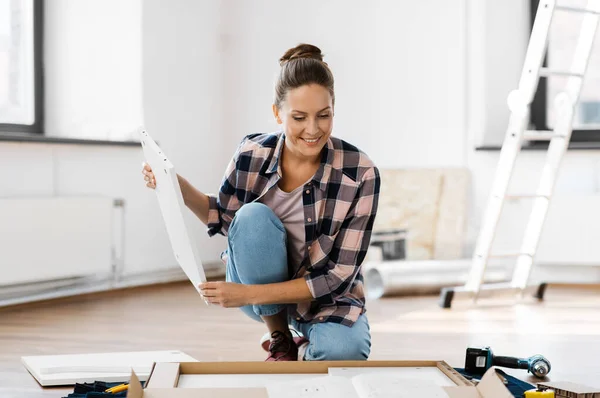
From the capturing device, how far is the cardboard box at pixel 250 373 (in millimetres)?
1314

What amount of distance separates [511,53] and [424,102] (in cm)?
54

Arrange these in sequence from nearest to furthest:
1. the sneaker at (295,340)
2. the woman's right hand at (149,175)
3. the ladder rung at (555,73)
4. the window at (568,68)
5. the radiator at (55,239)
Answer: the woman's right hand at (149,175), the sneaker at (295,340), the radiator at (55,239), the ladder rung at (555,73), the window at (568,68)

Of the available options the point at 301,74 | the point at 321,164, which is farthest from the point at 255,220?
the point at 301,74

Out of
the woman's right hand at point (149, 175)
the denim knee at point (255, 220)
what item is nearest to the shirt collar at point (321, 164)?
the denim knee at point (255, 220)

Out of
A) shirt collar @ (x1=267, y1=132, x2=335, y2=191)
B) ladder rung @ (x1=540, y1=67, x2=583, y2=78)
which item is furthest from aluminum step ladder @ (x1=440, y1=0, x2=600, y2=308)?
shirt collar @ (x1=267, y1=132, x2=335, y2=191)

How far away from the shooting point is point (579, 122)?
451cm

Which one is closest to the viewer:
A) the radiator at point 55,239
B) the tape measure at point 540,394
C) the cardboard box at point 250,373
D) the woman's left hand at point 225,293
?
the cardboard box at point 250,373

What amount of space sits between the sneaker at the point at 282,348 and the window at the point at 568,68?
2.91 meters

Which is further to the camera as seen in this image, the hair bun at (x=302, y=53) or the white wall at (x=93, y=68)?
the white wall at (x=93, y=68)

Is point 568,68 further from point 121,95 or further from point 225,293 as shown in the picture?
point 225,293

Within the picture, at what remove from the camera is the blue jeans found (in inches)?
77.3

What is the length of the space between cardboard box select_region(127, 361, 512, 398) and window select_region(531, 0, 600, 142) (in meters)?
3.22

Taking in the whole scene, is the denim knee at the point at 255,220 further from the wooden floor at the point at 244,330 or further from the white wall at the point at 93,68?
the white wall at the point at 93,68

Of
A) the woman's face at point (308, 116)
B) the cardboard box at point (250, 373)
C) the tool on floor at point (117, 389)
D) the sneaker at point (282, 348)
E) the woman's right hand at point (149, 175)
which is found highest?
the woman's face at point (308, 116)
